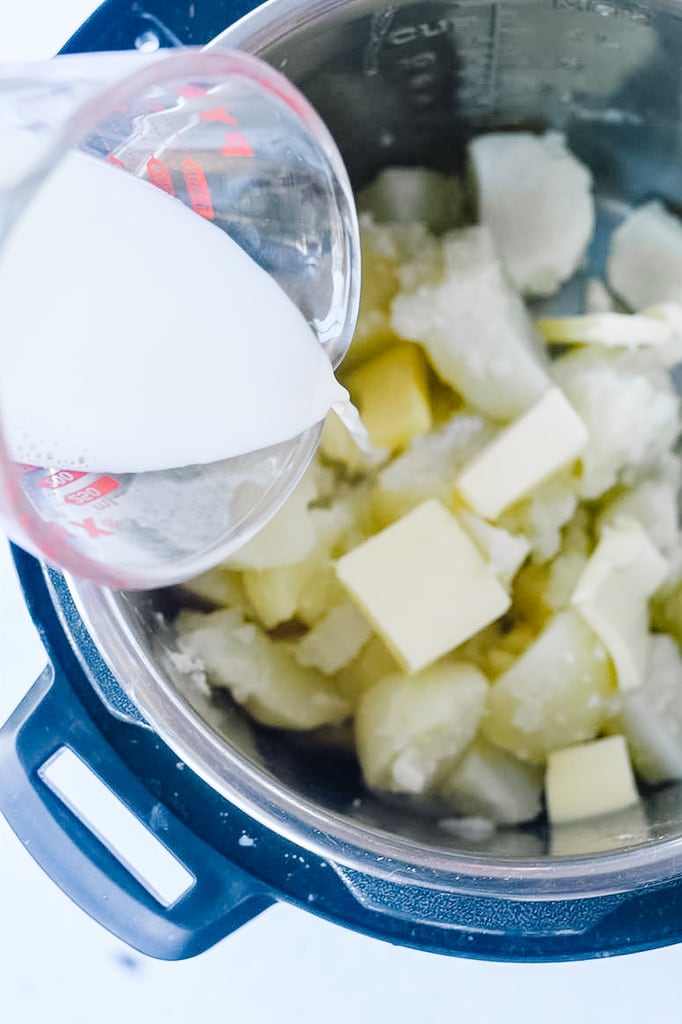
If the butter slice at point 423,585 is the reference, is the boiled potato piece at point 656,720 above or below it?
below

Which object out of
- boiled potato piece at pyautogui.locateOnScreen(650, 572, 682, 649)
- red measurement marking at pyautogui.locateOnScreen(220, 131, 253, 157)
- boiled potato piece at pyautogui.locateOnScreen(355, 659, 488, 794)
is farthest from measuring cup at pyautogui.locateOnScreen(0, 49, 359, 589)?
boiled potato piece at pyautogui.locateOnScreen(650, 572, 682, 649)

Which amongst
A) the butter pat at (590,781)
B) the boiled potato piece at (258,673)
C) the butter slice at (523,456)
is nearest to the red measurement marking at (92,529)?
the boiled potato piece at (258,673)

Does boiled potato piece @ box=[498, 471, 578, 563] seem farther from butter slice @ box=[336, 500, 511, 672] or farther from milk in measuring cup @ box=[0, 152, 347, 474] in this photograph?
milk in measuring cup @ box=[0, 152, 347, 474]

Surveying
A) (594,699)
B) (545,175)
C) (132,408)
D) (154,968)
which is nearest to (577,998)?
(594,699)

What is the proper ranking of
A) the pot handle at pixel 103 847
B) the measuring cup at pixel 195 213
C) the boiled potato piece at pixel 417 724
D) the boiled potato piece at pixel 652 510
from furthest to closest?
1. the boiled potato piece at pixel 652 510
2. the boiled potato piece at pixel 417 724
3. the pot handle at pixel 103 847
4. the measuring cup at pixel 195 213

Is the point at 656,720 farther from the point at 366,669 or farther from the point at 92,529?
the point at 92,529

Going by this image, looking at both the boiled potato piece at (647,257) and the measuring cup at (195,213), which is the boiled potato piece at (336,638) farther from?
the boiled potato piece at (647,257)
